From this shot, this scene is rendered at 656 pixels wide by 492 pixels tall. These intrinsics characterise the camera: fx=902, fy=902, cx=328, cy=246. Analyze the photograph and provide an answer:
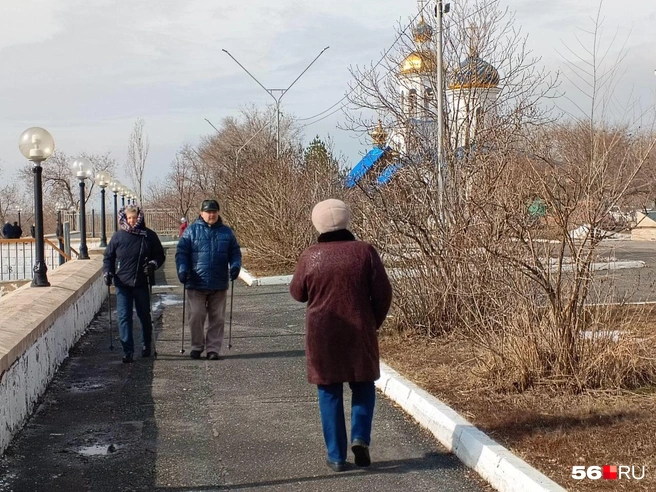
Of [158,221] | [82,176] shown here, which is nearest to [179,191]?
[158,221]

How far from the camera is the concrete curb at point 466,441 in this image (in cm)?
501

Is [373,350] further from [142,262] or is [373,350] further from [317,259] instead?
[142,262]

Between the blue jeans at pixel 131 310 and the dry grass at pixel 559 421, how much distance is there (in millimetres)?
3161

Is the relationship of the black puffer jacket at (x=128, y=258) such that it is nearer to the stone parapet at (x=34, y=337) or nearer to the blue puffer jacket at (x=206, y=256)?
the blue puffer jacket at (x=206, y=256)

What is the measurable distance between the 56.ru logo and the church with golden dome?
238 inches

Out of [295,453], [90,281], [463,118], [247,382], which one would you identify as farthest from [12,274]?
[295,453]

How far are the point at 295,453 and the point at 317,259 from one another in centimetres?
141

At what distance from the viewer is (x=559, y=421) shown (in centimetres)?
625

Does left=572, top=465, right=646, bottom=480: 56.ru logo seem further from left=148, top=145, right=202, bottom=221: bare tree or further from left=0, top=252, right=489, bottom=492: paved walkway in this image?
left=148, top=145, right=202, bottom=221: bare tree

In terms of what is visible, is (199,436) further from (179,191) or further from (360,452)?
(179,191)

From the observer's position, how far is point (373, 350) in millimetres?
5652

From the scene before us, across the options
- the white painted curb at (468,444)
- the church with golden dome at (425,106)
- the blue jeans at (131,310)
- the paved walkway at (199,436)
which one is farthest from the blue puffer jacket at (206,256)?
the white painted curb at (468,444)

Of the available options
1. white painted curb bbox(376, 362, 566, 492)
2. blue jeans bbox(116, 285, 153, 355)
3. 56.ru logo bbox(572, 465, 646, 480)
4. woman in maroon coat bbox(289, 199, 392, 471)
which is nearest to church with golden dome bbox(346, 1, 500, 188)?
blue jeans bbox(116, 285, 153, 355)

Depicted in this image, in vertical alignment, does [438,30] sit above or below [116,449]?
above
